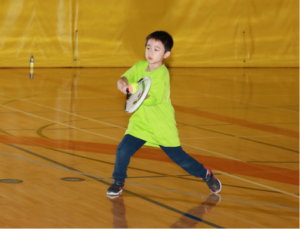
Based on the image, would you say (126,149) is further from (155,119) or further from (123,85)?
(123,85)

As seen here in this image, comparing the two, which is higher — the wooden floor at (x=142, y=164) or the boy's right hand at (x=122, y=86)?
the boy's right hand at (x=122, y=86)

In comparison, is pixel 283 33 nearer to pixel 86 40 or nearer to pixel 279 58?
pixel 279 58

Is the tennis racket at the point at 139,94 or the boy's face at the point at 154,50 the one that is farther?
the boy's face at the point at 154,50

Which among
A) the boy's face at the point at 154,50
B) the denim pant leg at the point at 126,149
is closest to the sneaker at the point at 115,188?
the denim pant leg at the point at 126,149

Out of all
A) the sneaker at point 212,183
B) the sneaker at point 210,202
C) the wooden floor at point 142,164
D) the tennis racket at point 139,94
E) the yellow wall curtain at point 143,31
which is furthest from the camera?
the yellow wall curtain at point 143,31

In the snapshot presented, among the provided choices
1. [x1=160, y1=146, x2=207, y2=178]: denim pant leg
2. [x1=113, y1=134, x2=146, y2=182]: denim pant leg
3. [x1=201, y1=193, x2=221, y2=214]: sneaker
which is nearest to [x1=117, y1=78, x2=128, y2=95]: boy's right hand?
[x1=113, y1=134, x2=146, y2=182]: denim pant leg

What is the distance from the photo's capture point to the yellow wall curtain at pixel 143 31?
13.7 metres

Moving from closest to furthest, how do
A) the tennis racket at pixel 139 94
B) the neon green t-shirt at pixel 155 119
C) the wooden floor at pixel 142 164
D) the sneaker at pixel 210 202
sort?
the wooden floor at pixel 142 164
the tennis racket at pixel 139 94
the sneaker at pixel 210 202
the neon green t-shirt at pixel 155 119

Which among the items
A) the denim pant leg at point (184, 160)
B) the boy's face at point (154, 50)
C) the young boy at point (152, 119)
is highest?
the boy's face at point (154, 50)

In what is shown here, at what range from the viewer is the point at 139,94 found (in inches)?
134

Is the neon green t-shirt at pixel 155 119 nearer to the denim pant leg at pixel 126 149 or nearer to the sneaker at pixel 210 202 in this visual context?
the denim pant leg at pixel 126 149

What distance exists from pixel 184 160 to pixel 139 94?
2.04ft

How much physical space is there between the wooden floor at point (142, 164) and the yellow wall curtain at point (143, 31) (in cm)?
434

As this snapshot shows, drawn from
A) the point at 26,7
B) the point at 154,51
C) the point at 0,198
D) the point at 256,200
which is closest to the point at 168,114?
the point at 154,51
